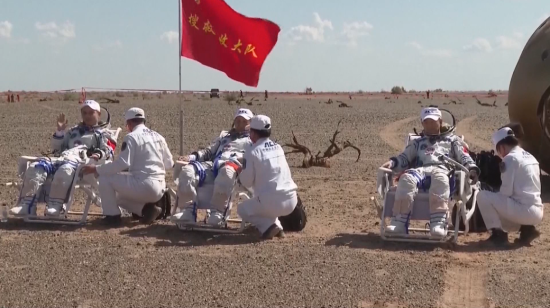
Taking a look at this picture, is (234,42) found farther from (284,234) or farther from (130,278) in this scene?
(130,278)

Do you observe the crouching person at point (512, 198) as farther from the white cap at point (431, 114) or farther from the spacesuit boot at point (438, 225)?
the white cap at point (431, 114)

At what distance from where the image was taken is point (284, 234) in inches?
308

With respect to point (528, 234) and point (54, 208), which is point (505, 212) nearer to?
point (528, 234)

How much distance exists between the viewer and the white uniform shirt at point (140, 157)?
26.4 ft

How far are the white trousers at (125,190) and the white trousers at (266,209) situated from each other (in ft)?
3.67

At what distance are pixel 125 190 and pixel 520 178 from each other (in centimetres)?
397

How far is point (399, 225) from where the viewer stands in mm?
7418

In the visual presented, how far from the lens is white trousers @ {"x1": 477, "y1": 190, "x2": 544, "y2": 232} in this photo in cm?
722

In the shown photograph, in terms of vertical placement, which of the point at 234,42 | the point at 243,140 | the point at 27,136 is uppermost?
the point at 234,42

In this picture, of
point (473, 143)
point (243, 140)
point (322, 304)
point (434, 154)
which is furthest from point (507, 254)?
point (473, 143)

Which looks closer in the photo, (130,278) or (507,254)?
(130,278)

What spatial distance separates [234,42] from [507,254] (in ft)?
14.0

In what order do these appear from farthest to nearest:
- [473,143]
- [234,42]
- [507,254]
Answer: [473,143] < [234,42] < [507,254]

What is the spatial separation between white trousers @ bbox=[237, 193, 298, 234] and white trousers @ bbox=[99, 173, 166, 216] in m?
1.12
